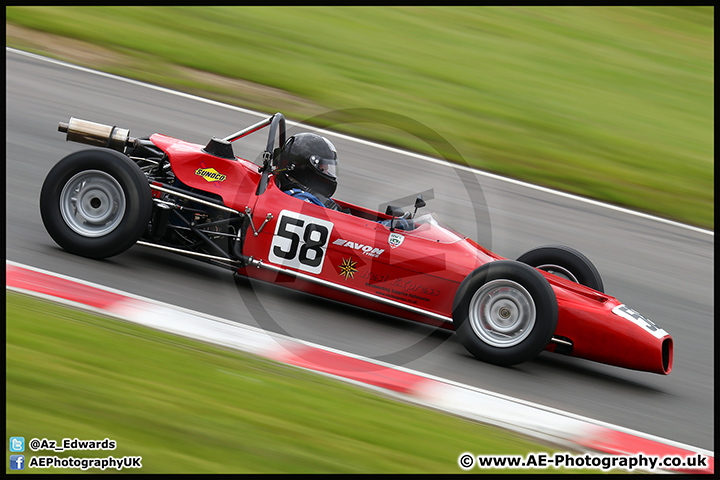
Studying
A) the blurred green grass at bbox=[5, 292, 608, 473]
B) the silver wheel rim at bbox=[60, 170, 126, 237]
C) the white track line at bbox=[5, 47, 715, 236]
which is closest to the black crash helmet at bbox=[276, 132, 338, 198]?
the silver wheel rim at bbox=[60, 170, 126, 237]

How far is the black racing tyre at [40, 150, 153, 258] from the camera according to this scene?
580cm

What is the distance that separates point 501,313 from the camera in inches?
220

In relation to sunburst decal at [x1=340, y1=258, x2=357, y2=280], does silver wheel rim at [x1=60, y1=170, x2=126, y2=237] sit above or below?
above

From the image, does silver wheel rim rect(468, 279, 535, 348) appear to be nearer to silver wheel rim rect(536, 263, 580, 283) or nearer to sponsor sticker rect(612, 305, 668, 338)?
sponsor sticker rect(612, 305, 668, 338)

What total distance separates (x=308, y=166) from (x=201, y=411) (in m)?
2.57

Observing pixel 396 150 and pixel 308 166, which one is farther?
pixel 396 150

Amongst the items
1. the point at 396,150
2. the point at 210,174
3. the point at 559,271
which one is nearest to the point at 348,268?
the point at 210,174

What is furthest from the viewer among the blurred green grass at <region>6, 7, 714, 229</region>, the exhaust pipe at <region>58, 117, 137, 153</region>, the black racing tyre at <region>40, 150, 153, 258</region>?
the blurred green grass at <region>6, 7, 714, 229</region>

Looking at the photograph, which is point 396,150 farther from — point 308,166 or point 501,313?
point 501,313

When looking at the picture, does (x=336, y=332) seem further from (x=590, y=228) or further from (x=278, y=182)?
(x=590, y=228)

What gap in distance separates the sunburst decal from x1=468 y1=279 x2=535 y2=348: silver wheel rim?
93 centimetres

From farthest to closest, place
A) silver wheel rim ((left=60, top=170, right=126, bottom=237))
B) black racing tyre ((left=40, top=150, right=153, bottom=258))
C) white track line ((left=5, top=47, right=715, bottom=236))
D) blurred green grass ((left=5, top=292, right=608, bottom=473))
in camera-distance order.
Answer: white track line ((left=5, top=47, right=715, bottom=236)), silver wheel rim ((left=60, top=170, right=126, bottom=237)), black racing tyre ((left=40, top=150, right=153, bottom=258)), blurred green grass ((left=5, top=292, right=608, bottom=473))

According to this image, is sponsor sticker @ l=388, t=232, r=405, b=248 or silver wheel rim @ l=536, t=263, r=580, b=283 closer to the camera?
sponsor sticker @ l=388, t=232, r=405, b=248

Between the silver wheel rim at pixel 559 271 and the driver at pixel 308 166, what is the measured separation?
5.87 ft
